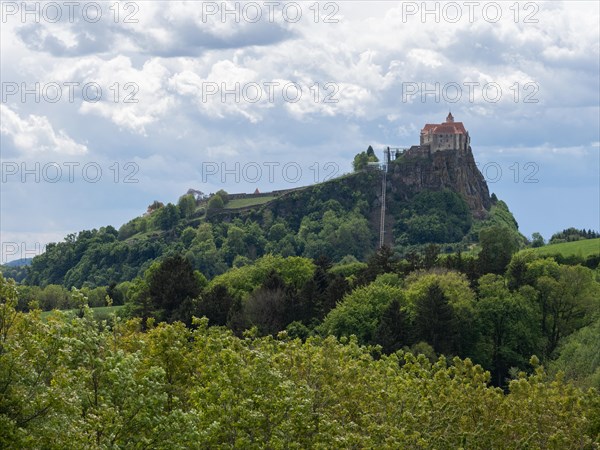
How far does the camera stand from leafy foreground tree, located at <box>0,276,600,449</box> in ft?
94.1

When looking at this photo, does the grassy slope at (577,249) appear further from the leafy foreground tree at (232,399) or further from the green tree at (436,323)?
the leafy foreground tree at (232,399)

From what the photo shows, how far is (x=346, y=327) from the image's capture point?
317 ft

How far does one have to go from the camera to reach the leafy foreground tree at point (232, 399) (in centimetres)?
2869

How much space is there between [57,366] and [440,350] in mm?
66402

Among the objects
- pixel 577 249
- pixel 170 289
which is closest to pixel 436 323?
pixel 170 289

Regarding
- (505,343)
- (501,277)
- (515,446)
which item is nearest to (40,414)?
(515,446)

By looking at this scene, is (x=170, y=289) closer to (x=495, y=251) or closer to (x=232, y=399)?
(x=495, y=251)

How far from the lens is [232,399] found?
38344mm

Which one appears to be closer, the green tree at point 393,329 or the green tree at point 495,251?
the green tree at point 393,329

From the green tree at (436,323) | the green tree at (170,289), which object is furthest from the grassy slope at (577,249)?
the green tree at (436,323)

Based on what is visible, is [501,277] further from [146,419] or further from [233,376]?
[146,419]

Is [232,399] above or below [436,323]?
below

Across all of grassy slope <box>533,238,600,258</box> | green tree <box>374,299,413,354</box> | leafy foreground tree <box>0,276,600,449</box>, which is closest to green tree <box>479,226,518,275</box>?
grassy slope <box>533,238,600,258</box>

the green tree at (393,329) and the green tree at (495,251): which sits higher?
the green tree at (495,251)
